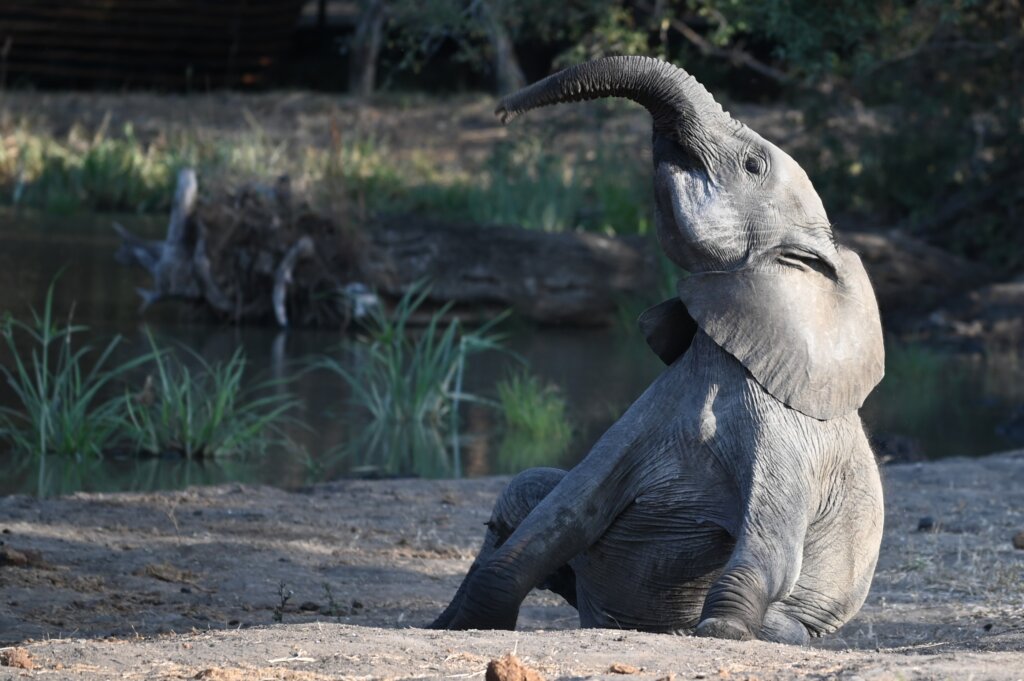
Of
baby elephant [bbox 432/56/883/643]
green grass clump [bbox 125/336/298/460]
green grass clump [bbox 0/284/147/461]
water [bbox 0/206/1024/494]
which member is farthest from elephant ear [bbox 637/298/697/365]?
green grass clump [bbox 125/336/298/460]

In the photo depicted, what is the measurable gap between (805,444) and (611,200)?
13279 millimetres

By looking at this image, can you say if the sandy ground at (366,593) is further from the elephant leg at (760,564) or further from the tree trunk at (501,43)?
the tree trunk at (501,43)

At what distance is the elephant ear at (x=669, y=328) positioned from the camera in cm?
443

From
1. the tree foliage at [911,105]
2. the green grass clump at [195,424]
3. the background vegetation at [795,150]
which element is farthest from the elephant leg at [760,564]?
the tree foliage at [911,105]

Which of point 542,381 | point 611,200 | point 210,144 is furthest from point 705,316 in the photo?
point 210,144

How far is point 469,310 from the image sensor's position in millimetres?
15234

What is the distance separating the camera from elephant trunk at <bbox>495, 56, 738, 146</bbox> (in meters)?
4.10

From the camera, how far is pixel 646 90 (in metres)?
4.11

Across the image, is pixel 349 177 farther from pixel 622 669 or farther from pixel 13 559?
pixel 622 669

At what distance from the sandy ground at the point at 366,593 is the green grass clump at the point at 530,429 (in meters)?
1.43

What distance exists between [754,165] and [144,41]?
23991 millimetres

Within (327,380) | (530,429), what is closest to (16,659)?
(530,429)

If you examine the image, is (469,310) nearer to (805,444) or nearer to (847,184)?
(847,184)

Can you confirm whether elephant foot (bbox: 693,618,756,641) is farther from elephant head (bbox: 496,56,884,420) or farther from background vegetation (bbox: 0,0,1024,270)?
background vegetation (bbox: 0,0,1024,270)
